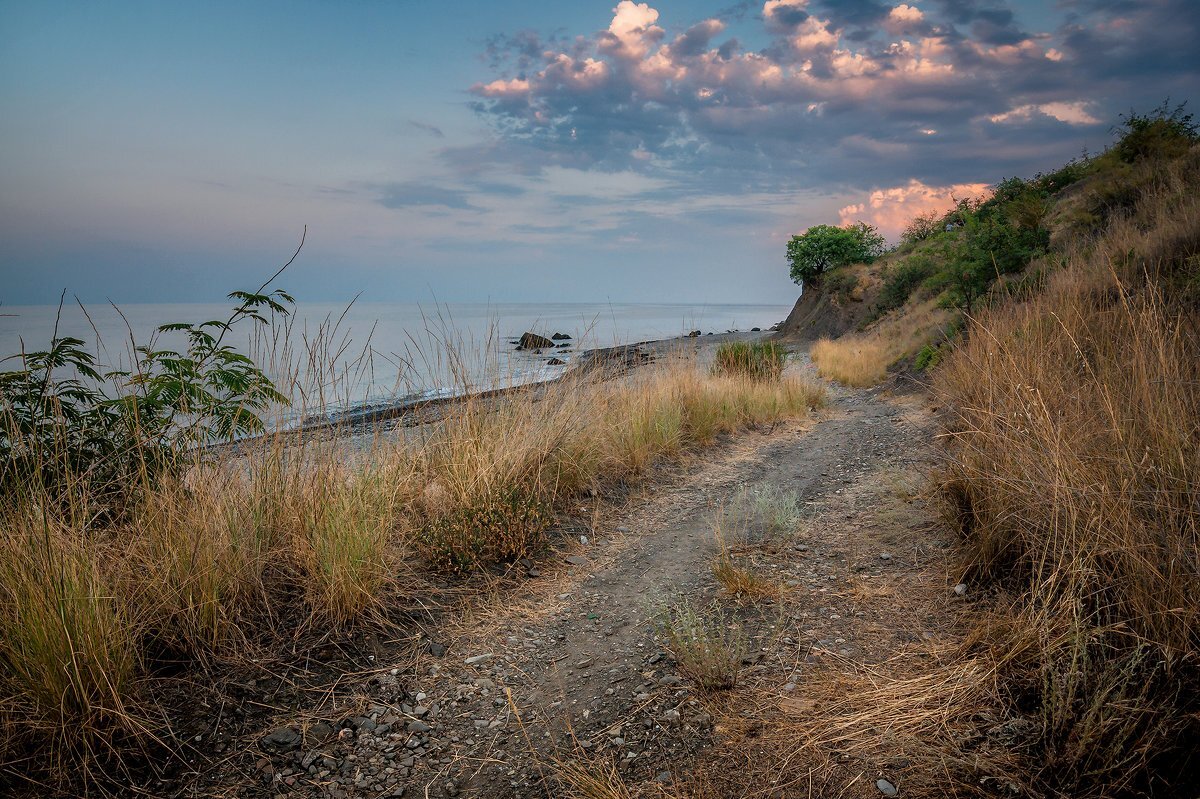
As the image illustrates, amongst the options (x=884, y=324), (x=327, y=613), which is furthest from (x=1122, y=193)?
(x=327, y=613)

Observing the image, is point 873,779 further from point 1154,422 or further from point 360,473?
point 360,473

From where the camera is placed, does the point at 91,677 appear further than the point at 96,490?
No

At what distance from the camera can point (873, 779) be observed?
2.11m

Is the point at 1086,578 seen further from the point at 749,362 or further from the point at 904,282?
the point at 904,282

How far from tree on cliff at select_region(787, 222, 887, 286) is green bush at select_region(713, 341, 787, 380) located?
87.4ft

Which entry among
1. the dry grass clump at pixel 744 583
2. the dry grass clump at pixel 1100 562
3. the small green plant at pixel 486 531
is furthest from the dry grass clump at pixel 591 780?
the small green plant at pixel 486 531

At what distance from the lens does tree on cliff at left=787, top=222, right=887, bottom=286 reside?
36938 mm

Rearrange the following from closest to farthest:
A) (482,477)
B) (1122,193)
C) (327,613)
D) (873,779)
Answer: (873,779)
(327,613)
(482,477)
(1122,193)

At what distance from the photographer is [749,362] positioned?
12.3m

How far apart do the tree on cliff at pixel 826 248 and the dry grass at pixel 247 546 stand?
35338 mm

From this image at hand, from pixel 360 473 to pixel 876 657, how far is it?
11.1ft

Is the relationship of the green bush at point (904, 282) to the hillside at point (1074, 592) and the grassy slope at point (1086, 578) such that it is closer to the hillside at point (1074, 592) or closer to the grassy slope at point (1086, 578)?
the hillside at point (1074, 592)

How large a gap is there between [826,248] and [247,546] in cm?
3916

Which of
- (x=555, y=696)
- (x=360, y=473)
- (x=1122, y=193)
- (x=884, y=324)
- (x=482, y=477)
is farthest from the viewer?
(x=884, y=324)
